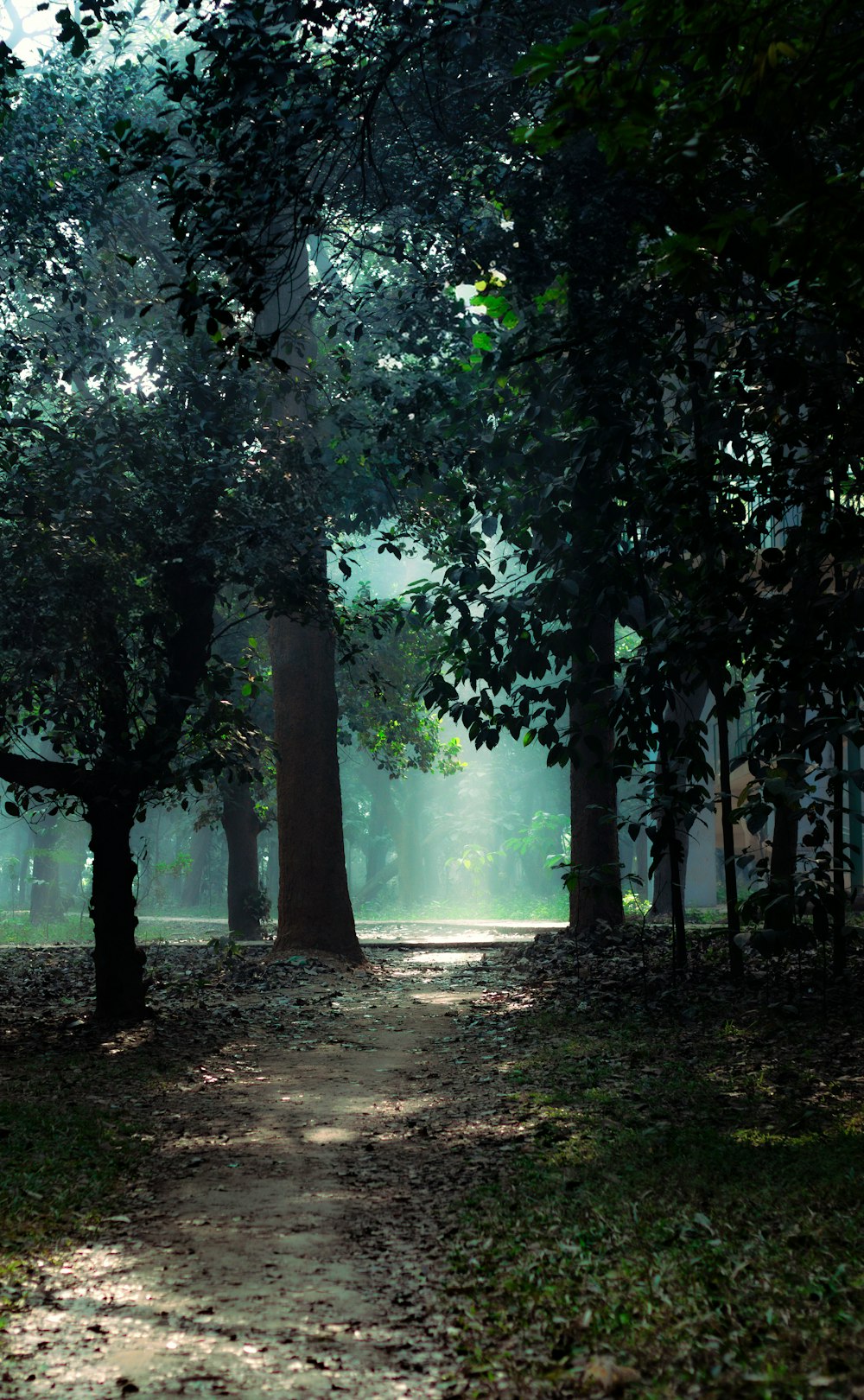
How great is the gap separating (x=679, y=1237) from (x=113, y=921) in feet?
23.3

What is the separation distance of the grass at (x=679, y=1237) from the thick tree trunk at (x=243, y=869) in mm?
15427

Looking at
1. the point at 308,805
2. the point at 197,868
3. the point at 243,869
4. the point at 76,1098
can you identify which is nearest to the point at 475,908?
the point at 197,868

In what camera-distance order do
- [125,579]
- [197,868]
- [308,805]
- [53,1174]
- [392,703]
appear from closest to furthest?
[53,1174], [125,579], [308,805], [392,703], [197,868]

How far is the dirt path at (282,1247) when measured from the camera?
3.83m

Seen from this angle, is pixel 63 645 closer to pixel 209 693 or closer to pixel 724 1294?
pixel 209 693

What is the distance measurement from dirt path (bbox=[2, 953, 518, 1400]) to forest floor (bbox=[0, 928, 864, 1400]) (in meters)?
0.02

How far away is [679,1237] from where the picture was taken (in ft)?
15.4

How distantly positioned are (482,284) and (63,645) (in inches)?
245

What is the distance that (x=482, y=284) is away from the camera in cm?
1345

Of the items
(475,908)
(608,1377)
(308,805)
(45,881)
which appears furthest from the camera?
(475,908)

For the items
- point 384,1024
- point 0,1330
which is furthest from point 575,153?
point 0,1330

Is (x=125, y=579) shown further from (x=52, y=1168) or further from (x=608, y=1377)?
(x=608, y=1377)

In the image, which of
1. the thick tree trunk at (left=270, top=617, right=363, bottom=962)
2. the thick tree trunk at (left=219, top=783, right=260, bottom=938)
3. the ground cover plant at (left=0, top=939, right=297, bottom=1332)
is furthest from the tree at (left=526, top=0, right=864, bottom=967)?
the thick tree trunk at (left=219, top=783, right=260, bottom=938)

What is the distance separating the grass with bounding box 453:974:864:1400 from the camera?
3.63 metres
